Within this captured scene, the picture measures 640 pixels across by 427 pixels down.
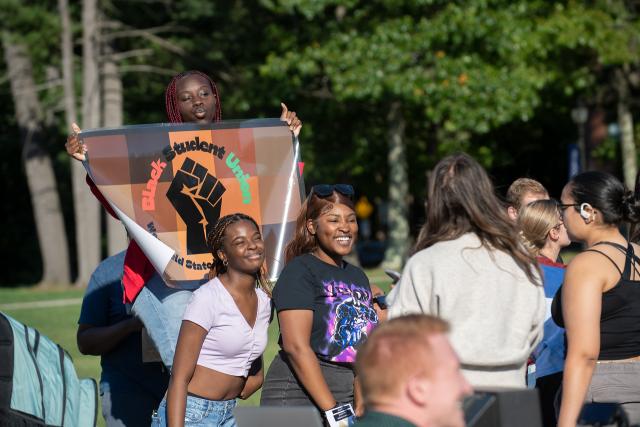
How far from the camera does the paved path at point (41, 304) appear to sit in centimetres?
2322

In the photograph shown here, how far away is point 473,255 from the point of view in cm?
388

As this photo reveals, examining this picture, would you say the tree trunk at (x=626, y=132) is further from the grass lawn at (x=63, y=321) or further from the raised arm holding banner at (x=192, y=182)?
the raised arm holding banner at (x=192, y=182)

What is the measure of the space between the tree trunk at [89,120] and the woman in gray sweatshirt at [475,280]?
28.7 m

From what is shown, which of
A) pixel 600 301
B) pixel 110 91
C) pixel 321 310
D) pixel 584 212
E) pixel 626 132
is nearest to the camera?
pixel 600 301

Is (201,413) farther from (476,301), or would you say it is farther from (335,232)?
(476,301)

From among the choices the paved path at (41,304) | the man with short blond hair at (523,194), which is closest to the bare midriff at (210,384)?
the man with short blond hair at (523,194)

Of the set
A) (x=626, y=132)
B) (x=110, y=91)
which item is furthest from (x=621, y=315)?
(x=626, y=132)

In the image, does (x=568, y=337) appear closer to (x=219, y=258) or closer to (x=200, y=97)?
(x=219, y=258)

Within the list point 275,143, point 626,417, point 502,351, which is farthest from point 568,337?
point 275,143

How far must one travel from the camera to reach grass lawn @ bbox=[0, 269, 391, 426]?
13.0 meters

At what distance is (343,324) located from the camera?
4.62 metres

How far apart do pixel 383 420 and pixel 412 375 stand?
0.18 metres

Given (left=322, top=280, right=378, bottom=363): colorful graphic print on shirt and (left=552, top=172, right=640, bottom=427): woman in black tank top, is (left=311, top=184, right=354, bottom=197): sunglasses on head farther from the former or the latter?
(left=552, top=172, right=640, bottom=427): woman in black tank top

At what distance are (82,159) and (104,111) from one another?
28.9m
